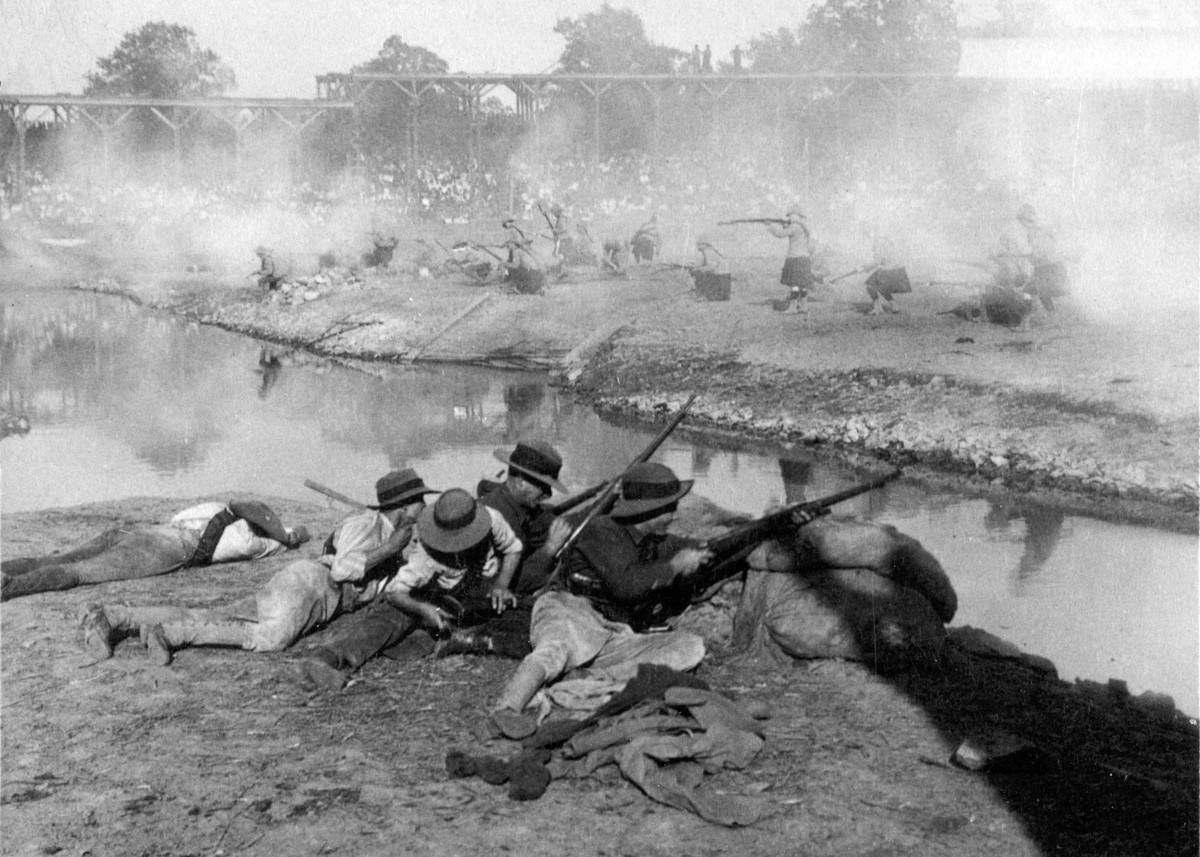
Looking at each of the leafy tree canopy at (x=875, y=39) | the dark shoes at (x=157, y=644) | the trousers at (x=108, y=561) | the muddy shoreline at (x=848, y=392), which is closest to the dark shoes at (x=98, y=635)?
the dark shoes at (x=157, y=644)

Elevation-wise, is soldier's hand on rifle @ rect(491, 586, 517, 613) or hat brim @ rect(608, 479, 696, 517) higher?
hat brim @ rect(608, 479, 696, 517)

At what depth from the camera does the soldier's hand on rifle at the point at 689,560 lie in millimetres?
6086

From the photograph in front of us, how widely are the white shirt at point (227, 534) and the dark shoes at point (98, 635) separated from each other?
5.63 ft

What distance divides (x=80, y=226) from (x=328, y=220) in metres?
7.58

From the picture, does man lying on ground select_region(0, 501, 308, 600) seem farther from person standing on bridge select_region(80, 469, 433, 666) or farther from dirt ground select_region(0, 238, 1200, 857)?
person standing on bridge select_region(80, 469, 433, 666)

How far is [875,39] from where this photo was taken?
41.8 m

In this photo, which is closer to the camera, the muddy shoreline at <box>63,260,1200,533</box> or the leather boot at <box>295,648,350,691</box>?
the leather boot at <box>295,648,350,691</box>

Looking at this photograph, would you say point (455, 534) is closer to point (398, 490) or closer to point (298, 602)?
point (398, 490)

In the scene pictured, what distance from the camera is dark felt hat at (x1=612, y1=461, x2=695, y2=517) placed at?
20.5ft

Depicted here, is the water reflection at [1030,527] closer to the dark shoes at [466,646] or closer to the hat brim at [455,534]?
the dark shoes at [466,646]

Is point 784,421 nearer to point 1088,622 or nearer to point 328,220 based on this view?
point 1088,622

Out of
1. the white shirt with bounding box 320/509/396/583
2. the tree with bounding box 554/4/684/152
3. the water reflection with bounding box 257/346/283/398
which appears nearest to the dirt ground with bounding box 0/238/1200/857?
the white shirt with bounding box 320/509/396/583

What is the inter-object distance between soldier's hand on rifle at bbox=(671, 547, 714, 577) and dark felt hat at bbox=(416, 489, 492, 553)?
977mm

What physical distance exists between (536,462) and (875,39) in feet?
127
